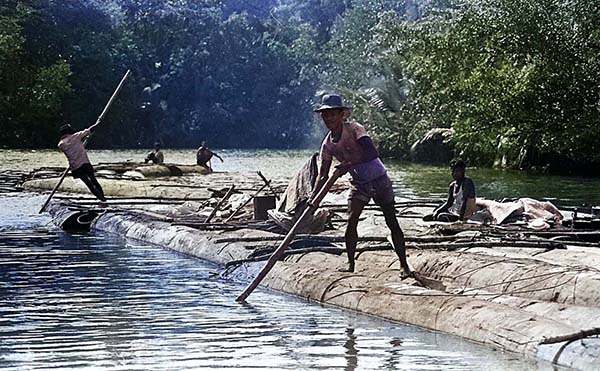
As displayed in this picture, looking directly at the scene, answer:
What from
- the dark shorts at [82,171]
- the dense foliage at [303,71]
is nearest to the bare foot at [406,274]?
the dark shorts at [82,171]

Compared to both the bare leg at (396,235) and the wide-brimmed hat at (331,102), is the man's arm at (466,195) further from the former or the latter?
the wide-brimmed hat at (331,102)

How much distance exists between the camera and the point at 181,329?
9914 mm

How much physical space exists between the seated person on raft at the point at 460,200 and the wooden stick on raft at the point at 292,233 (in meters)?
4.66

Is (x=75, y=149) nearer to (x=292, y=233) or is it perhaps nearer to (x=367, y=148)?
(x=292, y=233)

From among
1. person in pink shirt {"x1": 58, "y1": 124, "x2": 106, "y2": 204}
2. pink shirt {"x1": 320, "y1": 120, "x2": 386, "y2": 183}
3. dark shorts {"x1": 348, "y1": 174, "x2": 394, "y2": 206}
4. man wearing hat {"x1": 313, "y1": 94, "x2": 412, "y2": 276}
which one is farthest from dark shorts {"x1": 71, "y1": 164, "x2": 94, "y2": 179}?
dark shorts {"x1": 348, "y1": 174, "x2": 394, "y2": 206}

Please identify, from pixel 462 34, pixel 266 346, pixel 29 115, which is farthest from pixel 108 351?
pixel 29 115

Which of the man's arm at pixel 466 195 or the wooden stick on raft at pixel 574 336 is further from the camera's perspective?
the man's arm at pixel 466 195

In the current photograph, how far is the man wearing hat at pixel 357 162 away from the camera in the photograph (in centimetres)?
1064

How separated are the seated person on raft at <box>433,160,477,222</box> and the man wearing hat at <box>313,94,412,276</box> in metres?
4.44

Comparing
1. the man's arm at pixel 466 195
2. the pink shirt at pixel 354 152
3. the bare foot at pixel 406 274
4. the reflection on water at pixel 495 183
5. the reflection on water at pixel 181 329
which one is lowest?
the reflection on water at pixel 495 183

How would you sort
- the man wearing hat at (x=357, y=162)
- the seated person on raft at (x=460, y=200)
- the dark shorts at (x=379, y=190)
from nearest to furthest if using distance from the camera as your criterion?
the man wearing hat at (x=357, y=162) → the dark shorts at (x=379, y=190) → the seated person on raft at (x=460, y=200)

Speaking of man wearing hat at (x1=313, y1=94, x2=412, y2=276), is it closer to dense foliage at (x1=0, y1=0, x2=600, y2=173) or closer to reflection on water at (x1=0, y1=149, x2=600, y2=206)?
reflection on water at (x1=0, y1=149, x2=600, y2=206)

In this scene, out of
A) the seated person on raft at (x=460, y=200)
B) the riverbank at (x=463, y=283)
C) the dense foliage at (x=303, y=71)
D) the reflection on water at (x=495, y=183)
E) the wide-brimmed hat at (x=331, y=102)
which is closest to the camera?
the riverbank at (x=463, y=283)

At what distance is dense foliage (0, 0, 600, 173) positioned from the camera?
32719 millimetres
